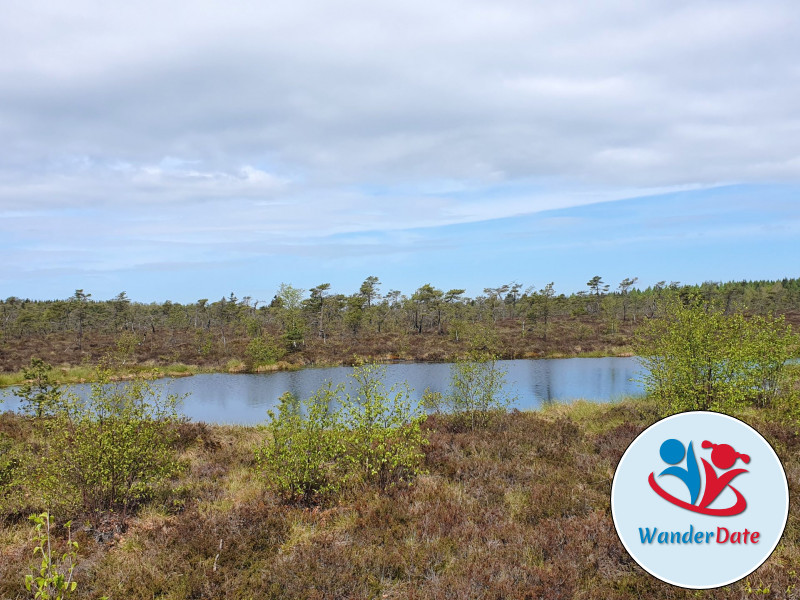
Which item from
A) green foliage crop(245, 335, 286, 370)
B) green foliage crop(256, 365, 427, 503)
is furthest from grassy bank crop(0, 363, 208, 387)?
green foliage crop(256, 365, 427, 503)

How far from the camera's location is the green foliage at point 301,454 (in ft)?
29.8

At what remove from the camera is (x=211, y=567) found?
652 centimetres

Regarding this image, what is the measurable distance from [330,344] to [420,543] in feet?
174

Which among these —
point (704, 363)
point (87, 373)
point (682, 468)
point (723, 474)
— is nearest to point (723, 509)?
point (723, 474)

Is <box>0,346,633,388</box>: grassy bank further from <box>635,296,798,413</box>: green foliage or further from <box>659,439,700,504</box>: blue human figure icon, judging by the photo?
<box>659,439,700,504</box>: blue human figure icon

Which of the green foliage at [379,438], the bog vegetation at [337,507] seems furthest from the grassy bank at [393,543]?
the green foliage at [379,438]

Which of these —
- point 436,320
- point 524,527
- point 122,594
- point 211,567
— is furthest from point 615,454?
point 436,320

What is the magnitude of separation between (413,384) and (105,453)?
96.3ft

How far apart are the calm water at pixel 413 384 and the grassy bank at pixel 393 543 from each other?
16.4 metres

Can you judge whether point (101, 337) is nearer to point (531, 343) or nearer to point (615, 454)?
point (531, 343)

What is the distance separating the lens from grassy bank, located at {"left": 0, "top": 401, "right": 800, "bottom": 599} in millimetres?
5941

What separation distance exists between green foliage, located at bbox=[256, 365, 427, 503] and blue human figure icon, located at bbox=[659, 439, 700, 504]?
566 cm

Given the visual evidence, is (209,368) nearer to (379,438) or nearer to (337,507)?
(379,438)

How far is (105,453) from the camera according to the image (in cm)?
827
